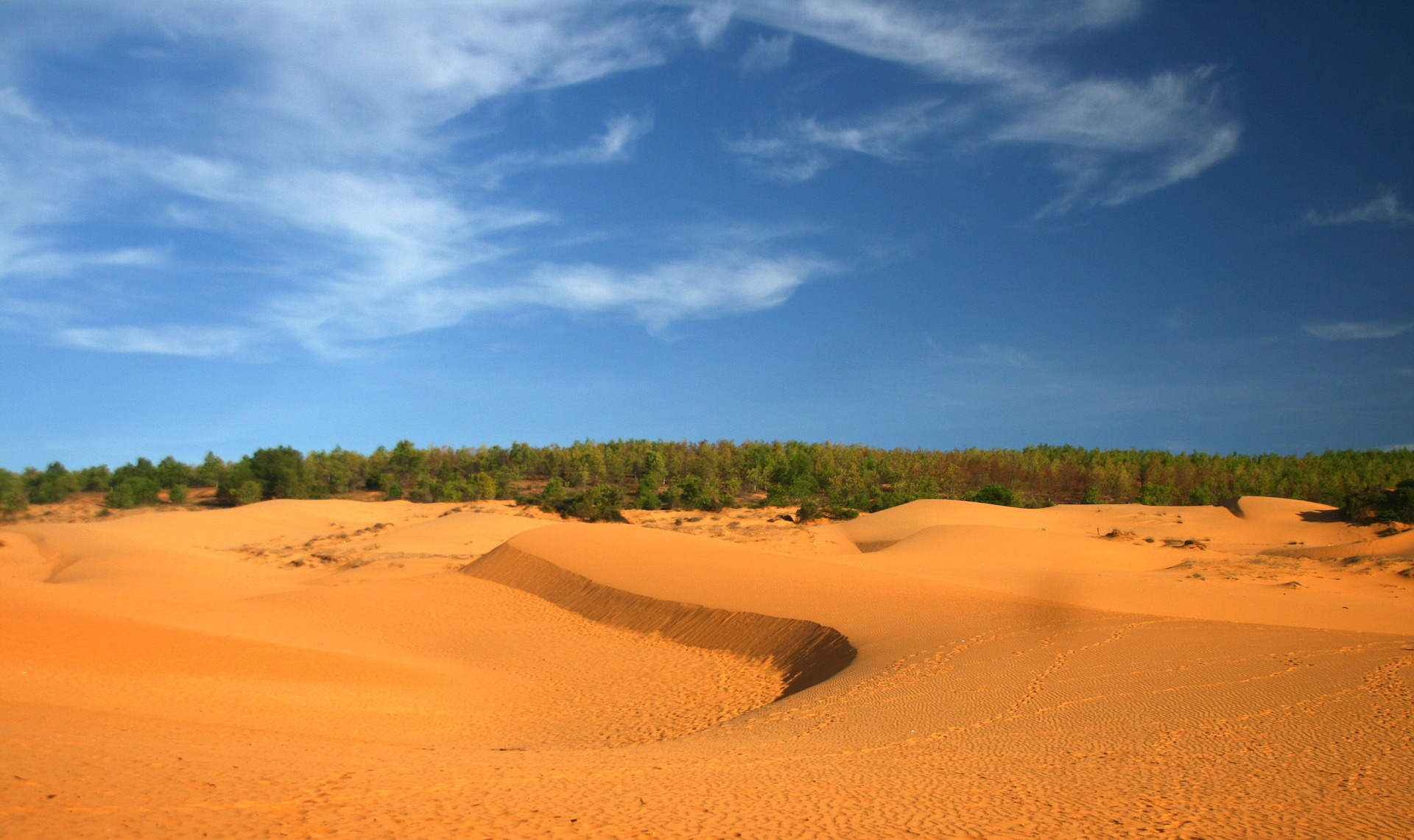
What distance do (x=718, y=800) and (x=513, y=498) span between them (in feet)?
125

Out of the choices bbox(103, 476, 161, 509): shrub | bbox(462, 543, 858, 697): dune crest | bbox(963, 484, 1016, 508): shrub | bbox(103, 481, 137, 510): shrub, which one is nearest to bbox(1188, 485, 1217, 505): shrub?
bbox(963, 484, 1016, 508): shrub

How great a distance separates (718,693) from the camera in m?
11.2

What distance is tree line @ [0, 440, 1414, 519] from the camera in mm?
38125

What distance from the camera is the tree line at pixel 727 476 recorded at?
38.1 m

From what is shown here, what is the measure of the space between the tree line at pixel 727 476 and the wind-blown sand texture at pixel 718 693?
15817 millimetres

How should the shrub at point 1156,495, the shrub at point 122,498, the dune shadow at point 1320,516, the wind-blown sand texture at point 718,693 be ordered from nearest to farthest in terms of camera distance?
the wind-blown sand texture at point 718,693
the dune shadow at point 1320,516
the shrub at point 1156,495
the shrub at point 122,498

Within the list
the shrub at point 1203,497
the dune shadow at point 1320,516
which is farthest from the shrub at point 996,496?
the dune shadow at point 1320,516

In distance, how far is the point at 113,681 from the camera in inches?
373

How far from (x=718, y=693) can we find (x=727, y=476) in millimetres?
34082

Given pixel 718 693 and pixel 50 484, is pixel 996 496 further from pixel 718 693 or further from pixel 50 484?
pixel 50 484

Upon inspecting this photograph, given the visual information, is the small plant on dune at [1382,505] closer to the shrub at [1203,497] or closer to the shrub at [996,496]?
the shrub at [1203,497]

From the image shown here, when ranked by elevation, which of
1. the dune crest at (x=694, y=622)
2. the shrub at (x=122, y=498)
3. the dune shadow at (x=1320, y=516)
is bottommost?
the dune crest at (x=694, y=622)

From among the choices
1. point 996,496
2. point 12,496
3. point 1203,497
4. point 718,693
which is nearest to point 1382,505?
point 1203,497

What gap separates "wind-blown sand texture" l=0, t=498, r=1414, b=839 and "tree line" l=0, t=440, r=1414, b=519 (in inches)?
623
